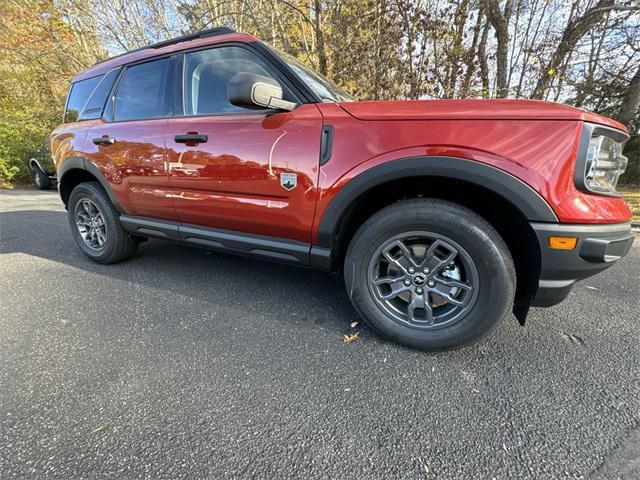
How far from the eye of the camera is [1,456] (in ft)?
4.12

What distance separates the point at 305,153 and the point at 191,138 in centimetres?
98

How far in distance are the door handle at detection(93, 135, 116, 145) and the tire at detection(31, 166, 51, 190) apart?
9.50 m

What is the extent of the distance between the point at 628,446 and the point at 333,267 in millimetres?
1556

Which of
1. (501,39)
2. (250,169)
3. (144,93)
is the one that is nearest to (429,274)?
(250,169)

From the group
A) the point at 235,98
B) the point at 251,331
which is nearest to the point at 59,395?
the point at 251,331

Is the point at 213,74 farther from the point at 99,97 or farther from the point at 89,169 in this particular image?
the point at 89,169

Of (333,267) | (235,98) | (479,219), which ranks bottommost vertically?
(333,267)

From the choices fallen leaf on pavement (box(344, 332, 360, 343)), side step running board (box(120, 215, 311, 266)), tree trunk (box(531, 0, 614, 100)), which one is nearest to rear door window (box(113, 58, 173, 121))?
side step running board (box(120, 215, 311, 266))

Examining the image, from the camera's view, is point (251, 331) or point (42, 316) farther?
point (42, 316)

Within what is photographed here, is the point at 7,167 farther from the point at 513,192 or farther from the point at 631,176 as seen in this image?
the point at 631,176

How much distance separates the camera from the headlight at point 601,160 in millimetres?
1510

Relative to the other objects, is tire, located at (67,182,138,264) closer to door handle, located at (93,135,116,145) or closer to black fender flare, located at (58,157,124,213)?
black fender flare, located at (58,157,124,213)

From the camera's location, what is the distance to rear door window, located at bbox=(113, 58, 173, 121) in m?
2.66

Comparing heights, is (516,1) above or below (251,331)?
above
